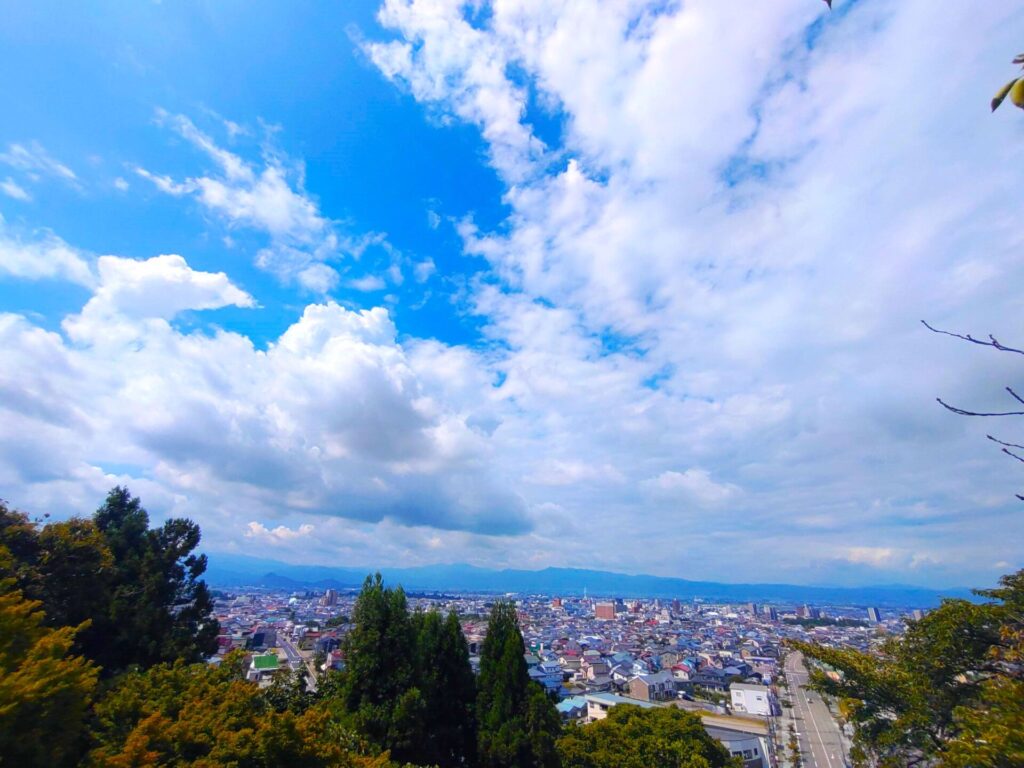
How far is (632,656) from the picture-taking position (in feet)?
205

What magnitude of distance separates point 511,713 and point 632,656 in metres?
57.6

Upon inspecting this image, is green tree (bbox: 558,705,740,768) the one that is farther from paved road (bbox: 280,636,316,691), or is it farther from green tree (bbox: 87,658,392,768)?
paved road (bbox: 280,636,316,691)

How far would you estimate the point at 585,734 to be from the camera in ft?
51.2

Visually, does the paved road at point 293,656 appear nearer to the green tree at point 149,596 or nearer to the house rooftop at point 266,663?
the house rooftop at point 266,663

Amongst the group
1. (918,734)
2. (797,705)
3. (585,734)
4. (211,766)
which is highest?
(211,766)

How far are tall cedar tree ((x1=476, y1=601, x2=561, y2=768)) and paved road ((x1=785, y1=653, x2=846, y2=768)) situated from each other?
30.5 ft

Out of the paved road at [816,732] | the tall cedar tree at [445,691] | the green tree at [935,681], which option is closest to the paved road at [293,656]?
the tall cedar tree at [445,691]

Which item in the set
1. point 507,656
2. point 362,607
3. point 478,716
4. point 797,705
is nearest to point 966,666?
point 507,656

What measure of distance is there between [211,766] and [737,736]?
97.9ft

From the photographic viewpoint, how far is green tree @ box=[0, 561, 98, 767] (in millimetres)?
4863

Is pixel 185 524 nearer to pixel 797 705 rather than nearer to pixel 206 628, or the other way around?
pixel 206 628

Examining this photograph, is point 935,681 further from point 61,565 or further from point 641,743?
point 61,565

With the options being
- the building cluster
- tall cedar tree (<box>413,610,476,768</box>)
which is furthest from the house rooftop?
tall cedar tree (<box>413,610,476,768</box>)

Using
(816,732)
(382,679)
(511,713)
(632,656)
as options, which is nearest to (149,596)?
(382,679)
